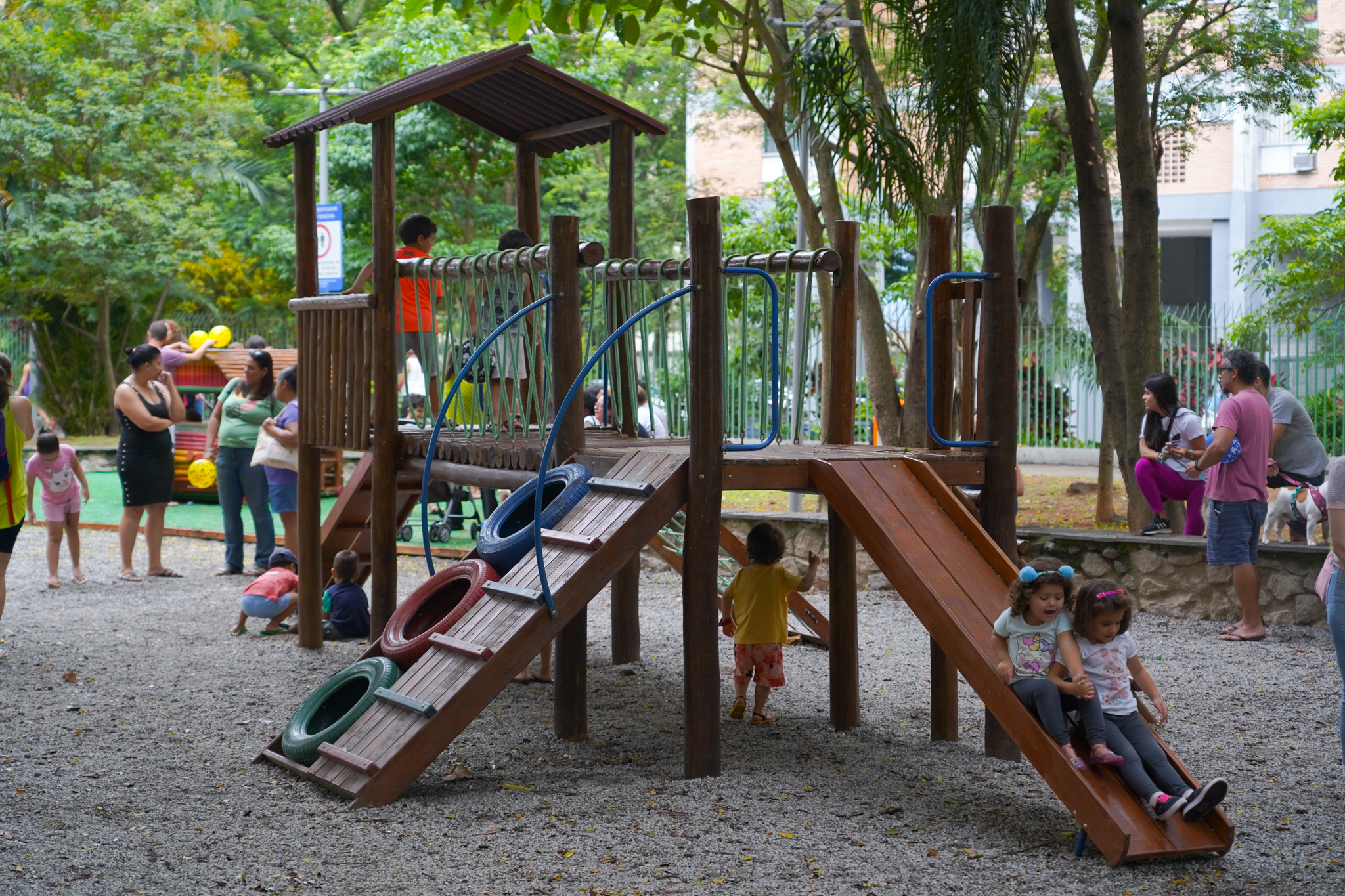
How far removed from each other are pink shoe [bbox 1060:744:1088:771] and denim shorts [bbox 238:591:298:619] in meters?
5.75

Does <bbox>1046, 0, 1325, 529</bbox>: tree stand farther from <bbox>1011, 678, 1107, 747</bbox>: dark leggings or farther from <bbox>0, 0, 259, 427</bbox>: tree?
<bbox>0, 0, 259, 427</bbox>: tree

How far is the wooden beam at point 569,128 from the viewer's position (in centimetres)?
800

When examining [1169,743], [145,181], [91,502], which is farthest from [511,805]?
[145,181]

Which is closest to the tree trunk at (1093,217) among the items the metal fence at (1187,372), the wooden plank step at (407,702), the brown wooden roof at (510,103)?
the metal fence at (1187,372)

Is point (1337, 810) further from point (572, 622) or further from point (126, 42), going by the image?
point (126, 42)

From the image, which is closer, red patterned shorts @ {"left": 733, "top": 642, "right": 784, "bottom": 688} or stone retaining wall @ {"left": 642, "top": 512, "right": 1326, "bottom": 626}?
red patterned shorts @ {"left": 733, "top": 642, "right": 784, "bottom": 688}

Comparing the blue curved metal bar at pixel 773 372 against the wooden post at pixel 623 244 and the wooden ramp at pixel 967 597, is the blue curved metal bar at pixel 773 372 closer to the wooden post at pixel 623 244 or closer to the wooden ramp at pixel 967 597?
the wooden ramp at pixel 967 597

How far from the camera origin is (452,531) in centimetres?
1355

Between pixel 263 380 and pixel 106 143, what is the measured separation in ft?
52.3

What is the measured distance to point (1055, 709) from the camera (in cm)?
436

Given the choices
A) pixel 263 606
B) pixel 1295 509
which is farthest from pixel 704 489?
pixel 1295 509

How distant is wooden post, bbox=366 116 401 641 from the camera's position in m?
7.28

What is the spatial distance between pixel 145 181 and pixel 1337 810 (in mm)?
23931

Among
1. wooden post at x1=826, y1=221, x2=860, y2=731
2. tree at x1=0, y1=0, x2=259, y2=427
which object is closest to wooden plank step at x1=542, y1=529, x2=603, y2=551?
wooden post at x1=826, y1=221, x2=860, y2=731
